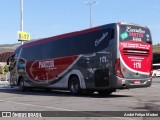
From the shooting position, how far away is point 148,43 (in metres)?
19.7

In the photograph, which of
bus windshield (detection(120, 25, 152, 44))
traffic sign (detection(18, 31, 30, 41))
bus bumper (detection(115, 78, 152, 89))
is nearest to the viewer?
bus bumper (detection(115, 78, 152, 89))

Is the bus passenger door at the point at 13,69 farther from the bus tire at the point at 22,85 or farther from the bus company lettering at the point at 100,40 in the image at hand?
the bus company lettering at the point at 100,40

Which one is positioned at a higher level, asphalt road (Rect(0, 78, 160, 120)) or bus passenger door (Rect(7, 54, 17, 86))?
bus passenger door (Rect(7, 54, 17, 86))

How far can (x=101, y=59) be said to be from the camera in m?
18.9

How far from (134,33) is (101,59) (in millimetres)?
2052

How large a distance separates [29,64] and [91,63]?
7226 mm

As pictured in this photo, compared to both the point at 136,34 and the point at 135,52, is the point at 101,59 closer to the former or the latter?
the point at 135,52

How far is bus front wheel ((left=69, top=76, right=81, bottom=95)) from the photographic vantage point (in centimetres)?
2064

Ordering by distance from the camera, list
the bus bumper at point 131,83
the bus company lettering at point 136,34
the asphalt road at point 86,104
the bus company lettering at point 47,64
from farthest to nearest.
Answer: the bus company lettering at point 47,64 < the bus company lettering at point 136,34 < the bus bumper at point 131,83 < the asphalt road at point 86,104

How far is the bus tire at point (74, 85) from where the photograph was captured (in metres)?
20.6

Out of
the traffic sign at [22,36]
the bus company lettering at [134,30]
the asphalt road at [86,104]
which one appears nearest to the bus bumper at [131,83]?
the asphalt road at [86,104]

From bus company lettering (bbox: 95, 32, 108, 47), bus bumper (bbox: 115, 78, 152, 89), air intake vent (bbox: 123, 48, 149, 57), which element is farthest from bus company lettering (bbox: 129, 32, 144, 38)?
bus bumper (bbox: 115, 78, 152, 89)

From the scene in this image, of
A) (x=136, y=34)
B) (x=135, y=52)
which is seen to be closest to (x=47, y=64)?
(x=135, y=52)

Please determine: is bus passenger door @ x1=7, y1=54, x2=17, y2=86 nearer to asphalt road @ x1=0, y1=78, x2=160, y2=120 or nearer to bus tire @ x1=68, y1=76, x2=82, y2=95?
bus tire @ x1=68, y1=76, x2=82, y2=95
